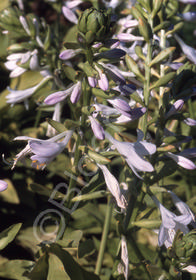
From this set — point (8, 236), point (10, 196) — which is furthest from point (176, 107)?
point (10, 196)

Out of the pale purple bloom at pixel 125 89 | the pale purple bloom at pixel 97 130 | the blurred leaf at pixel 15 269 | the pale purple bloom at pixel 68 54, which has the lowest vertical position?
the blurred leaf at pixel 15 269

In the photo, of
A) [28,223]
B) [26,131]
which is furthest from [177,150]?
[26,131]

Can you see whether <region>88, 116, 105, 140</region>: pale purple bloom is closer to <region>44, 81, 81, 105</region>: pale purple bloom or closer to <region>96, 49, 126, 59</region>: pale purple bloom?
<region>44, 81, 81, 105</region>: pale purple bloom

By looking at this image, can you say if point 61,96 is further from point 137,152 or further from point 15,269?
point 15,269

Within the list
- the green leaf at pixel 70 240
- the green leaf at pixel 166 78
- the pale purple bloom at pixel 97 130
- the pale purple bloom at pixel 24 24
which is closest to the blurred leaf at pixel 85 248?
the green leaf at pixel 70 240

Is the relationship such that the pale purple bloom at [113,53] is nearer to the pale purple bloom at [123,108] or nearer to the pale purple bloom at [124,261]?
the pale purple bloom at [123,108]

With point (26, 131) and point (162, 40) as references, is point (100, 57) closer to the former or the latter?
point (162, 40)
